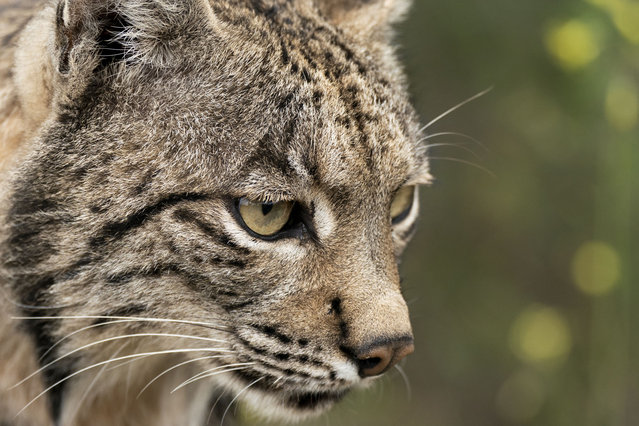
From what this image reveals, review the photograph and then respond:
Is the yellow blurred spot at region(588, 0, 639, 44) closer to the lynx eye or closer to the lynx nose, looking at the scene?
the lynx eye

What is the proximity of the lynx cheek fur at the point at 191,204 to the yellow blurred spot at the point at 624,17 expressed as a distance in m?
1.28

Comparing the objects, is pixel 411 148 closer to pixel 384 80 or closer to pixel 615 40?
pixel 384 80

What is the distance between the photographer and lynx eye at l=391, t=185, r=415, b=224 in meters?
3.27

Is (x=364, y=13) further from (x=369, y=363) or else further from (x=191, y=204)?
(x=369, y=363)

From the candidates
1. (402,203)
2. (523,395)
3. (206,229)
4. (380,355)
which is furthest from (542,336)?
(206,229)

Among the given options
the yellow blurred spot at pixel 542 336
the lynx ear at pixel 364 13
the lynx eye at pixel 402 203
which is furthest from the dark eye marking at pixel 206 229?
the yellow blurred spot at pixel 542 336

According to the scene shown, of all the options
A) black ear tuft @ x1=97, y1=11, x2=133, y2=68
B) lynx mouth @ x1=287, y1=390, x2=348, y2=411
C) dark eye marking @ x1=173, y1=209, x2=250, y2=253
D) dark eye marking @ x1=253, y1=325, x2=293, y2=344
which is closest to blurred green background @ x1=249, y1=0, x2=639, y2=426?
lynx mouth @ x1=287, y1=390, x2=348, y2=411

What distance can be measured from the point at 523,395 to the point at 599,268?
137cm

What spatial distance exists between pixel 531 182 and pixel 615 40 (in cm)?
227

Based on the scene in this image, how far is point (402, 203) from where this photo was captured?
333 centimetres

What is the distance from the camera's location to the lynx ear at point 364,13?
352 centimetres

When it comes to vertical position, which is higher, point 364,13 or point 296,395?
point 364,13

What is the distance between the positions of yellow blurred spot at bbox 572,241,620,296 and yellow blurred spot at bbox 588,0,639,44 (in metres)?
0.97

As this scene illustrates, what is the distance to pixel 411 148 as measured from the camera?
10.1ft
